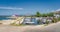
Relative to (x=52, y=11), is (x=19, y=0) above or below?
above

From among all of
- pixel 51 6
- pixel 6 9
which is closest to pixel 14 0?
pixel 6 9

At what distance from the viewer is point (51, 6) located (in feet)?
32.6

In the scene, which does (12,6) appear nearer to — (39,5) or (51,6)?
(39,5)

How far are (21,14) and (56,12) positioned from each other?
97.0 inches

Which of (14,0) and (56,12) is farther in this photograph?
(14,0)

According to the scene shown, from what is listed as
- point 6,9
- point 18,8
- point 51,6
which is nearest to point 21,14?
point 18,8

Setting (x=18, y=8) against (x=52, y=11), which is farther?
(x=18, y=8)

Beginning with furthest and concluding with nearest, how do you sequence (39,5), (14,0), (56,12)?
(14,0) → (39,5) → (56,12)

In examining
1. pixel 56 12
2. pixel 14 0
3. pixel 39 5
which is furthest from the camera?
pixel 14 0

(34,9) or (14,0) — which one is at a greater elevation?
(14,0)

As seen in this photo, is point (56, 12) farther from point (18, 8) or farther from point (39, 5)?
point (18, 8)

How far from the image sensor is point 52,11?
9.83 m

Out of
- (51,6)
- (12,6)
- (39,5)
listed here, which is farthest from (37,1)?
(12,6)

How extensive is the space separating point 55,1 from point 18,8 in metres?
2.62
